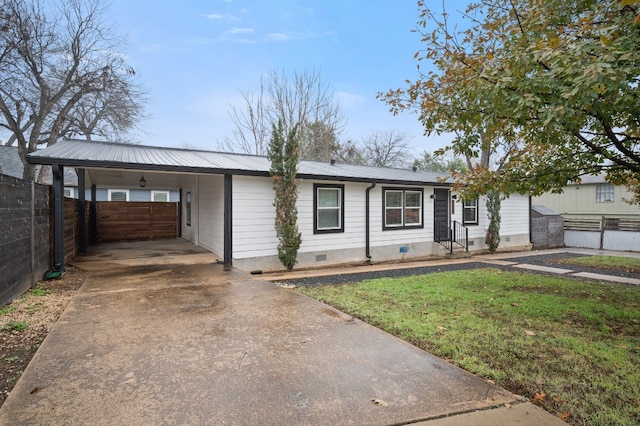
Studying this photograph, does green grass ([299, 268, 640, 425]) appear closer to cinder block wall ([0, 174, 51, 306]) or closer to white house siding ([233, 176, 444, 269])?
white house siding ([233, 176, 444, 269])

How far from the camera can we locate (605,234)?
14328 mm

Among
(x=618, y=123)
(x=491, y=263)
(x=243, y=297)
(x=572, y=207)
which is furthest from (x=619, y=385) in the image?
(x=572, y=207)

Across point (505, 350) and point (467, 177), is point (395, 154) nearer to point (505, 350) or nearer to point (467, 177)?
point (467, 177)

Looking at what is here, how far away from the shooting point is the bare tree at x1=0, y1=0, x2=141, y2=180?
50.8ft

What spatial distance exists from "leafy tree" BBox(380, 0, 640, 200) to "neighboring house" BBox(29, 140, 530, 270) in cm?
160

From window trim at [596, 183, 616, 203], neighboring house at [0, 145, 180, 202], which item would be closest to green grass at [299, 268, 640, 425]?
neighboring house at [0, 145, 180, 202]

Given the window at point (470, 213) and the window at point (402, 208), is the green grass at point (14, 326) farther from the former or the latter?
the window at point (470, 213)

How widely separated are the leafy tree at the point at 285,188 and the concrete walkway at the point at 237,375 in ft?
12.8

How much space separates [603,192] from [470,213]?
14.6 metres

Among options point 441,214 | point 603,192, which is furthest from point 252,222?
point 603,192

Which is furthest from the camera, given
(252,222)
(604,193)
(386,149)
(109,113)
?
(386,149)

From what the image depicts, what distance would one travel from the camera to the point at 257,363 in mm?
3012

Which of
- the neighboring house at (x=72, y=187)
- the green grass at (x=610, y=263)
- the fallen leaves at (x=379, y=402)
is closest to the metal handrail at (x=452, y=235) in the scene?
the green grass at (x=610, y=263)

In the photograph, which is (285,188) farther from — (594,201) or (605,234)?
(594,201)
